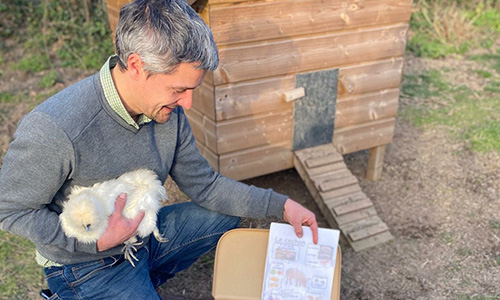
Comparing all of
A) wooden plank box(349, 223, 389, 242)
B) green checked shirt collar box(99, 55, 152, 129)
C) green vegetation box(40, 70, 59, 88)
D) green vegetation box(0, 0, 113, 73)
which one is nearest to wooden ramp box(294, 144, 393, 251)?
wooden plank box(349, 223, 389, 242)

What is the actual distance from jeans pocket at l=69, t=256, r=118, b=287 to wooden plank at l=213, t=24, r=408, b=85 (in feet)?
3.52

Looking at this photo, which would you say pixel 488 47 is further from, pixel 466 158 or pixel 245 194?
pixel 245 194

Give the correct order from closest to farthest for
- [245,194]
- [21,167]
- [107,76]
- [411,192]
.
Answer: [21,167]
[107,76]
[245,194]
[411,192]

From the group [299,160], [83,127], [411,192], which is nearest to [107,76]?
[83,127]

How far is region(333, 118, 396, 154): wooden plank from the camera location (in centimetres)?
299

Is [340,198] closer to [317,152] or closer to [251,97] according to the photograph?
[317,152]

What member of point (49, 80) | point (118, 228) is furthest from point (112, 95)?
point (49, 80)

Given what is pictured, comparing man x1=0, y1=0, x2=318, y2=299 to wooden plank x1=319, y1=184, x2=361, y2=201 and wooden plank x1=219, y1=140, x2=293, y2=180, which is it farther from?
wooden plank x1=319, y1=184, x2=361, y2=201

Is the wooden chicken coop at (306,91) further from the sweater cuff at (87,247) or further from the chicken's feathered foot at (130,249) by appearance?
the sweater cuff at (87,247)

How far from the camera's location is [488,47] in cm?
575

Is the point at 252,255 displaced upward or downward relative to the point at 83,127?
downward

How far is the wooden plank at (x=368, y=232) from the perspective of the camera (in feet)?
8.78

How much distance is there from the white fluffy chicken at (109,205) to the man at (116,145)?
3 centimetres

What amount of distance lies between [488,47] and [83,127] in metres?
5.54
